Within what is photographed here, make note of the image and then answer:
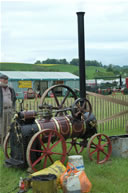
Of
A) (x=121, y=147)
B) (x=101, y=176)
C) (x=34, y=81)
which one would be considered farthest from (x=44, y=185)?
(x=34, y=81)

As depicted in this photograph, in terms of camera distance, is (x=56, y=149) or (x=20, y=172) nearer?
(x=20, y=172)

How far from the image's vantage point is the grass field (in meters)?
4.46

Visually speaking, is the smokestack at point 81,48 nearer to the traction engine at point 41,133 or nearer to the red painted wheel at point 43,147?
the traction engine at point 41,133

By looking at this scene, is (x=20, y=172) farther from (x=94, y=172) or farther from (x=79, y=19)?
(x=79, y=19)

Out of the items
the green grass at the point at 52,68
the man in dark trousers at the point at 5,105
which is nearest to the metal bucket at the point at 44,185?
the man in dark trousers at the point at 5,105

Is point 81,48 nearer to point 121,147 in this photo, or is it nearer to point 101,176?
point 121,147

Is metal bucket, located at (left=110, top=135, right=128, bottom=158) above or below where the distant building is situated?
below

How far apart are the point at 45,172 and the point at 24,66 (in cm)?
6203

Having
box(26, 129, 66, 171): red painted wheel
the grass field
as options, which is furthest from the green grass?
box(26, 129, 66, 171): red painted wheel

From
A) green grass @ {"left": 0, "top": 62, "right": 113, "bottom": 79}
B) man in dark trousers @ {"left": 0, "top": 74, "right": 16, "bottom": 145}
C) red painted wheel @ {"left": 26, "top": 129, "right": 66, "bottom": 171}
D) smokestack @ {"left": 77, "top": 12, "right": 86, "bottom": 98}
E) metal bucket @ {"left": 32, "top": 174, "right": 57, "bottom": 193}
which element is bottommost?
metal bucket @ {"left": 32, "top": 174, "right": 57, "bottom": 193}

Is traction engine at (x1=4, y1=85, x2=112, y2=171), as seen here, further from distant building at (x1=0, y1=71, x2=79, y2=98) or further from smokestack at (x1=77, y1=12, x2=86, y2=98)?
distant building at (x1=0, y1=71, x2=79, y2=98)

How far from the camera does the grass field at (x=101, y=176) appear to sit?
4.46 m

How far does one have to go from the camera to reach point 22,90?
29141mm

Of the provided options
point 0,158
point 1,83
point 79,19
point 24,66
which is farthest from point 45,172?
point 24,66
